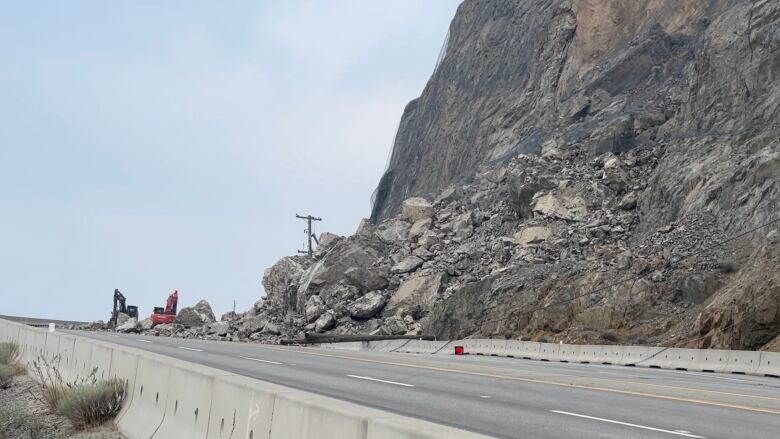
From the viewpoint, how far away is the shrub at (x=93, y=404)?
11.5 metres

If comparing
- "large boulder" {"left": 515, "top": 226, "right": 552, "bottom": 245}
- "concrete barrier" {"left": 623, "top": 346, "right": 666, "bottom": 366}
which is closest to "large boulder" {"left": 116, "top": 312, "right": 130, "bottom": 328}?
"large boulder" {"left": 515, "top": 226, "right": 552, "bottom": 245}

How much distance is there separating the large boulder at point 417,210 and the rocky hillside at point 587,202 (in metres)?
0.21

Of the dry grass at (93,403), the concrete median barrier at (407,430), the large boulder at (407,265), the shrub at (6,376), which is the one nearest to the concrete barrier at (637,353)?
the shrub at (6,376)

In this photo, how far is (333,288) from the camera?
4891cm

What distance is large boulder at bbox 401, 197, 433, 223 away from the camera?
54.9m

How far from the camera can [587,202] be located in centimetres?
4216

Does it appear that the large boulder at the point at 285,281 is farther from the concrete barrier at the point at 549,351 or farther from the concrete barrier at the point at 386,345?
the concrete barrier at the point at 549,351

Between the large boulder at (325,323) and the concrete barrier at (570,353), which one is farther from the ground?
the large boulder at (325,323)

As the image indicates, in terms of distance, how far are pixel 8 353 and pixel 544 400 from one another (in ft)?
54.9

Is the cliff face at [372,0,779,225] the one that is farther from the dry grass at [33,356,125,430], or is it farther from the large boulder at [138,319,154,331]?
the dry grass at [33,356,125,430]

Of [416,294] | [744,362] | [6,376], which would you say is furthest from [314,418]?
[416,294]

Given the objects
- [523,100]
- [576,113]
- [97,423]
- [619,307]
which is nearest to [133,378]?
[97,423]

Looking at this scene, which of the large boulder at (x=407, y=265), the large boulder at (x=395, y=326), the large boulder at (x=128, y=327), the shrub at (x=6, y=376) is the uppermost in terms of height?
the large boulder at (x=407, y=265)

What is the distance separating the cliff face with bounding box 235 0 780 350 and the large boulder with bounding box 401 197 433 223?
0.12m
